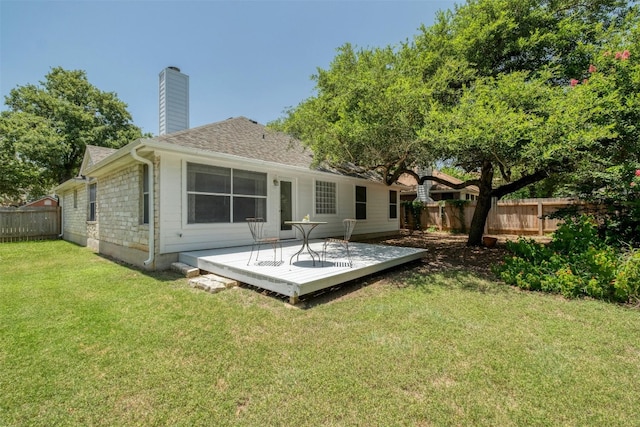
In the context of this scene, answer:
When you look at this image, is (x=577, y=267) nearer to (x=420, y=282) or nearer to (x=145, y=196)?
(x=420, y=282)

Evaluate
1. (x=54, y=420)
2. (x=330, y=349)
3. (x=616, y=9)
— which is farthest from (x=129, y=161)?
(x=616, y=9)

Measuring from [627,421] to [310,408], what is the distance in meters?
2.15

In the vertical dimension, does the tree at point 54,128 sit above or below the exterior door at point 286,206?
above

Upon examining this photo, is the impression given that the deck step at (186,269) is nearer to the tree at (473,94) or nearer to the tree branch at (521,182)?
the tree at (473,94)

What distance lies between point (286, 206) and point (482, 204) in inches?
259

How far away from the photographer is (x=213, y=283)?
16.2ft

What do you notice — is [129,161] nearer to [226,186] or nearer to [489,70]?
[226,186]

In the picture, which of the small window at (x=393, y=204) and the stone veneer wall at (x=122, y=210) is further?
the small window at (x=393, y=204)

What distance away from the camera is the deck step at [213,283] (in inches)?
189

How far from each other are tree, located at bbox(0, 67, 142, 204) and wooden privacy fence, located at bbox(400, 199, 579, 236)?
74.3 feet

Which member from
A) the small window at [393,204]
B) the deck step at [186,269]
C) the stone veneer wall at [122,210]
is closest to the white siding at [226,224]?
the deck step at [186,269]

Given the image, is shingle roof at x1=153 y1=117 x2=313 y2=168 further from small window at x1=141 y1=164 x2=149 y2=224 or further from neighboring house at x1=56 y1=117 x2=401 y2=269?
small window at x1=141 y1=164 x2=149 y2=224

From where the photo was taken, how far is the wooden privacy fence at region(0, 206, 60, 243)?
12727mm

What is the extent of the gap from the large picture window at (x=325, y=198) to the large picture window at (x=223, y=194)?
2407mm
